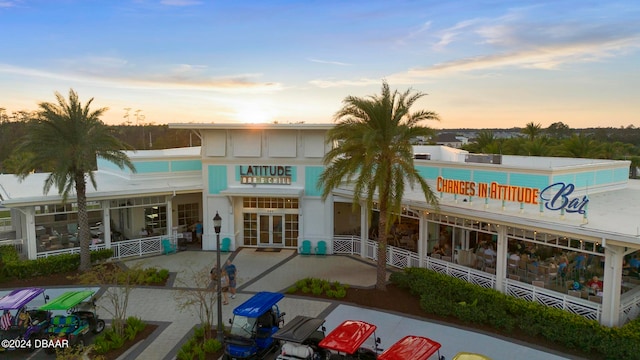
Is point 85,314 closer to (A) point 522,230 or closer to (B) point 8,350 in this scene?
(B) point 8,350

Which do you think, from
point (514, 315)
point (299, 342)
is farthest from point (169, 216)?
point (514, 315)

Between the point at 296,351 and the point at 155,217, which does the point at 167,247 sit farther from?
the point at 296,351

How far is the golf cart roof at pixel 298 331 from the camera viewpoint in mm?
10719

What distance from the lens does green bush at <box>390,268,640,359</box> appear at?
1171cm

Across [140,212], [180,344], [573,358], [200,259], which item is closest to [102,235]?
[140,212]

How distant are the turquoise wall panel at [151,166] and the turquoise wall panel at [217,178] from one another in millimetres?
4461

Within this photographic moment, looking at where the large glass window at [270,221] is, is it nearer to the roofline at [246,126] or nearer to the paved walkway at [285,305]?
the paved walkway at [285,305]

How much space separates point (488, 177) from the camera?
18391mm

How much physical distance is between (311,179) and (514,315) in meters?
12.5

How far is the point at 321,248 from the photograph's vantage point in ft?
75.9

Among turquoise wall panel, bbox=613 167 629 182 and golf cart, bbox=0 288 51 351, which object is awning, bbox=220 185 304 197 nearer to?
golf cart, bbox=0 288 51 351

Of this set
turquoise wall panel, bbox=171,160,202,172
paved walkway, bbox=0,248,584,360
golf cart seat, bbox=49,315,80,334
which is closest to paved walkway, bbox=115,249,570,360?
paved walkway, bbox=0,248,584,360

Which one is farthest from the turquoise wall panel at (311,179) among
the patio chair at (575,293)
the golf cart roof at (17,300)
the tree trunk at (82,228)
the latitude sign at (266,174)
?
the golf cart roof at (17,300)

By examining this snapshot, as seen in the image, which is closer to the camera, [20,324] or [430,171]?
[20,324]
